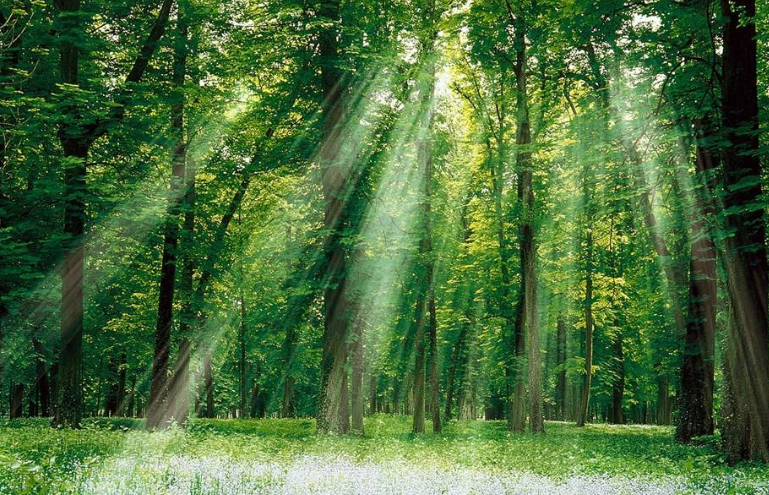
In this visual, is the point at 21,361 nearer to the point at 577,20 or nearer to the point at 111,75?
the point at 111,75

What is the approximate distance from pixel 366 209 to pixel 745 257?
893cm

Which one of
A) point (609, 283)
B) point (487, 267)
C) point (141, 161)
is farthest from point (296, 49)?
point (609, 283)

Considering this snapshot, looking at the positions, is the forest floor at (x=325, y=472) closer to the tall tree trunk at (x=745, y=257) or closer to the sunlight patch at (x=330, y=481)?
the sunlight patch at (x=330, y=481)

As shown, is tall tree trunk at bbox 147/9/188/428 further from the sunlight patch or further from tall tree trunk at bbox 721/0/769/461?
tall tree trunk at bbox 721/0/769/461

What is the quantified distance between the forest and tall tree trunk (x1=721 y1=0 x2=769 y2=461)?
4 centimetres

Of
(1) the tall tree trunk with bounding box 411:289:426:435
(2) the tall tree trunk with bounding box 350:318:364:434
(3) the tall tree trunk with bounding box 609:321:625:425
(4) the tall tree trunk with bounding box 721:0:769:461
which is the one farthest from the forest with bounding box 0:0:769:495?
(3) the tall tree trunk with bounding box 609:321:625:425

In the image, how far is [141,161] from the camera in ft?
54.2

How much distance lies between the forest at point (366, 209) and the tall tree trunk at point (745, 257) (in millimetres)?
42

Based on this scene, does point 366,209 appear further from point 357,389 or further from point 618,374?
point 618,374

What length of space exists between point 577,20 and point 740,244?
5.20 meters

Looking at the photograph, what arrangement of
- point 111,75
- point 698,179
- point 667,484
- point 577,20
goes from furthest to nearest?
1. point 111,75
2. point 698,179
3. point 577,20
4. point 667,484

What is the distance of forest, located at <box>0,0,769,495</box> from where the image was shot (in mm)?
9875

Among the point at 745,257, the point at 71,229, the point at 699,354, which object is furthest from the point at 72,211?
the point at 699,354

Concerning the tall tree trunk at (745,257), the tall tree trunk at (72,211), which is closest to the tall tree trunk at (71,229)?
the tall tree trunk at (72,211)
